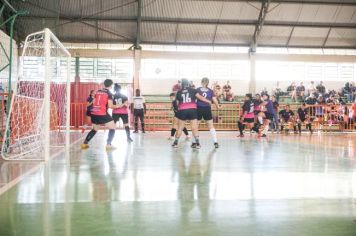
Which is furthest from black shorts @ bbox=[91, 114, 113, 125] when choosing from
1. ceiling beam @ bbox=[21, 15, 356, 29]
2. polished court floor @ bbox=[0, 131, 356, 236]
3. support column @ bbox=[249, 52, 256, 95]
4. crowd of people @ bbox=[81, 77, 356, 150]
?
support column @ bbox=[249, 52, 256, 95]

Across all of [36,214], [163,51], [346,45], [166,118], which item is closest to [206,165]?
[36,214]

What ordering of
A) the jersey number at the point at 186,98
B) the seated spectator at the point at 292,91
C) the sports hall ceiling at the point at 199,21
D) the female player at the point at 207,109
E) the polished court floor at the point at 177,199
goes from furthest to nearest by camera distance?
the seated spectator at the point at 292,91 < the sports hall ceiling at the point at 199,21 < the female player at the point at 207,109 < the jersey number at the point at 186,98 < the polished court floor at the point at 177,199

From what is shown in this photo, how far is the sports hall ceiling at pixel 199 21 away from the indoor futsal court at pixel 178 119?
0.08 meters

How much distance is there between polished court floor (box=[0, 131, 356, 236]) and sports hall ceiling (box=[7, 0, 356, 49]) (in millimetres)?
19328

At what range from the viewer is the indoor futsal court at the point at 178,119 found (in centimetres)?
381

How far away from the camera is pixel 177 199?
433cm

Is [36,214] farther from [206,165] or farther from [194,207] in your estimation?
[206,165]

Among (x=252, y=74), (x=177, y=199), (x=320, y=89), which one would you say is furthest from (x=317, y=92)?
(x=177, y=199)

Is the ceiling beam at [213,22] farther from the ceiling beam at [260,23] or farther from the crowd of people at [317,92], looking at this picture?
the crowd of people at [317,92]

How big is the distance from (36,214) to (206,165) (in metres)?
4.05

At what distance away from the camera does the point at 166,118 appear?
25266mm

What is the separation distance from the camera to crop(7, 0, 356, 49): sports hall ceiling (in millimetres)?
24875

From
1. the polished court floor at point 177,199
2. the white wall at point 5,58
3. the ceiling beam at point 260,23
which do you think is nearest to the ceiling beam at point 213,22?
the ceiling beam at point 260,23

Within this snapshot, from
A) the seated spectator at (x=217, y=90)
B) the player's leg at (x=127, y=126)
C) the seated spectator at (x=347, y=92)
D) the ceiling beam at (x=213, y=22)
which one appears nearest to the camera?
the player's leg at (x=127, y=126)
